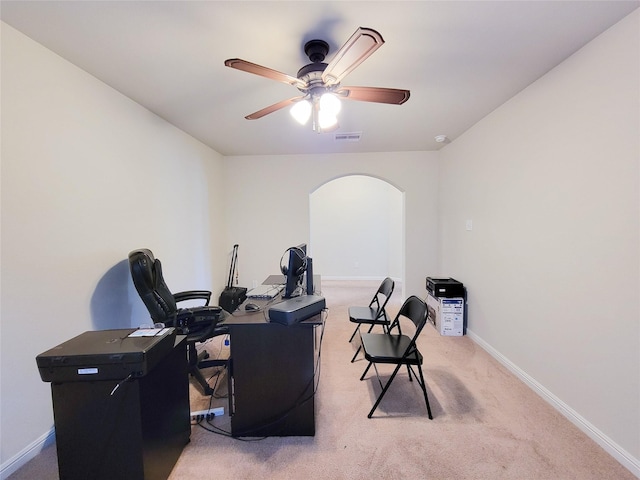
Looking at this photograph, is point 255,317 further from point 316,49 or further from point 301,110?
point 316,49

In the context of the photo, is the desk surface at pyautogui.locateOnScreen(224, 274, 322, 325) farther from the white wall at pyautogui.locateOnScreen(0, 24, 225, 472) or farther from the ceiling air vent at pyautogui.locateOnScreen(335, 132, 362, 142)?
the ceiling air vent at pyautogui.locateOnScreen(335, 132, 362, 142)

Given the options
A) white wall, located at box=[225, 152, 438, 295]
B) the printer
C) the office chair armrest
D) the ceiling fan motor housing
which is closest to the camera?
the ceiling fan motor housing

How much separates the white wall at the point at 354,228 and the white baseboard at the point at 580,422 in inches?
146

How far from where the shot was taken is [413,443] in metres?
1.68

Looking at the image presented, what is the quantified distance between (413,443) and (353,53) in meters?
2.26

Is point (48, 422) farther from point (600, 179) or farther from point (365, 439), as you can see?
point (600, 179)

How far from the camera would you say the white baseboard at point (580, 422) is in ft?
4.84

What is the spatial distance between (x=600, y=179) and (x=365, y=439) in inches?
85.2

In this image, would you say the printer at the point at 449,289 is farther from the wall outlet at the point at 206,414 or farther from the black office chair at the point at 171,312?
the wall outlet at the point at 206,414

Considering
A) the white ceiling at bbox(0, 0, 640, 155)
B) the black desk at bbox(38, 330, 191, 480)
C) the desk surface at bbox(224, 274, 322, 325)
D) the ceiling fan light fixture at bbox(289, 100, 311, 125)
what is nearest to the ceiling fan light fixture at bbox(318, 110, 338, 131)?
the ceiling fan light fixture at bbox(289, 100, 311, 125)

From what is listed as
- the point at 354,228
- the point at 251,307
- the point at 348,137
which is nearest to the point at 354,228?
the point at 354,228

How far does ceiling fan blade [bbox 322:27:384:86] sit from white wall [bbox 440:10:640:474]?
1.47 meters

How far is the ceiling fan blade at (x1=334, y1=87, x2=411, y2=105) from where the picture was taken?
1623 mm

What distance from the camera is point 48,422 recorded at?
5.47 ft
